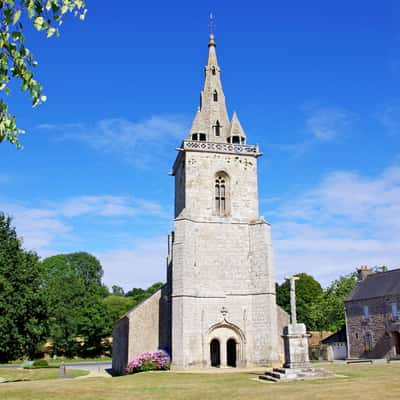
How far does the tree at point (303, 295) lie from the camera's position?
2305 inches

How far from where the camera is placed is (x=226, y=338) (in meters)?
27.4

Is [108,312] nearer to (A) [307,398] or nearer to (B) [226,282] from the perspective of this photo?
(B) [226,282]

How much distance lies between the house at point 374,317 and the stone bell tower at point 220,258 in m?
12.8

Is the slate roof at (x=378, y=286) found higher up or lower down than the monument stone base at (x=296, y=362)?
higher up

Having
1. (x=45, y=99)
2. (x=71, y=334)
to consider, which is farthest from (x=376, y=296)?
(x=45, y=99)

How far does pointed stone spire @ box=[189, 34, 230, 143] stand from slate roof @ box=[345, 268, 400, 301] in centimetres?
1825

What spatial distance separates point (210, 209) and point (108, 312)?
2727 centimetres

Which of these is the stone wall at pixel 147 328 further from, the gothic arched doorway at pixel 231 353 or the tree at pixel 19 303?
the tree at pixel 19 303

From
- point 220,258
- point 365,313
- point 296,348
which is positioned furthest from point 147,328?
point 365,313

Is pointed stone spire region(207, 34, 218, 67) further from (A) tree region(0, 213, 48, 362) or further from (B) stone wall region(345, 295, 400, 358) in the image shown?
(B) stone wall region(345, 295, 400, 358)

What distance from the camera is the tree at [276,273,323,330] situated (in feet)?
192

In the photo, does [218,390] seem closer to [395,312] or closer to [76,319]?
[395,312]

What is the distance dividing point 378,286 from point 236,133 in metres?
18.7

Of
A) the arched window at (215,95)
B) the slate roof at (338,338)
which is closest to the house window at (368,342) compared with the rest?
the slate roof at (338,338)
